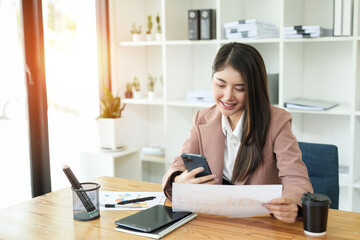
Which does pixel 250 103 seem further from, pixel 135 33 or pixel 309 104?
pixel 135 33

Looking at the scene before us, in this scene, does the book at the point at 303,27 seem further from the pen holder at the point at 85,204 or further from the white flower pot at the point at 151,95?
the pen holder at the point at 85,204

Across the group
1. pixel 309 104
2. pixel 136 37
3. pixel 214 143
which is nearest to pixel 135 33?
pixel 136 37

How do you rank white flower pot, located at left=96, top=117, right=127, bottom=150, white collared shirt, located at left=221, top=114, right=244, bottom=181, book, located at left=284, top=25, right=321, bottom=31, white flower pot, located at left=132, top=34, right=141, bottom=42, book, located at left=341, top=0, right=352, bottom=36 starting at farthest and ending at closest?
1. white flower pot, located at left=132, top=34, right=141, bottom=42
2. white flower pot, located at left=96, top=117, right=127, bottom=150
3. book, located at left=284, top=25, right=321, bottom=31
4. book, located at left=341, top=0, right=352, bottom=36
5. white collared shirt, located at left=221, top=114, right=244, bottom=181

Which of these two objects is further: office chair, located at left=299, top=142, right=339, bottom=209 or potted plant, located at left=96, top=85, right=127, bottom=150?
potted plant, located at left=96, top=85, right=127, bottom=150

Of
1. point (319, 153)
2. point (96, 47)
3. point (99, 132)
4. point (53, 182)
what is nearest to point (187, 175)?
point (319, 153)

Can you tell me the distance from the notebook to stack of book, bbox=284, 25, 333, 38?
5.41 feet

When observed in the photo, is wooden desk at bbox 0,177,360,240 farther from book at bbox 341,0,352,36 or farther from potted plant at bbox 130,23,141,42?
potted plant at bbox 130,23,141,42

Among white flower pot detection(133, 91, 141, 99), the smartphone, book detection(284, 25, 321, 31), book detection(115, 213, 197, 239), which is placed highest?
book detection(284, 25, 321, 31)

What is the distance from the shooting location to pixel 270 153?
1.79 m

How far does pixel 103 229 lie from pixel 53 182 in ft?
6.05

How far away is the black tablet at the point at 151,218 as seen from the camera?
1453mm

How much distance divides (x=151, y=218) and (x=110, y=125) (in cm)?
167

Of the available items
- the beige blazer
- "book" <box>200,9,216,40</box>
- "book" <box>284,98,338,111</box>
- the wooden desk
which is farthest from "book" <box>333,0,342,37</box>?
the wooden desk

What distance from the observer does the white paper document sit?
150cm
